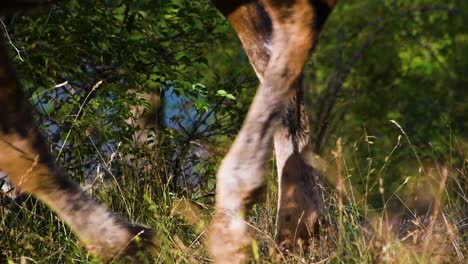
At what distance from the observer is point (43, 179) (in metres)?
3.60

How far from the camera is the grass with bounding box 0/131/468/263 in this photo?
4031 mm

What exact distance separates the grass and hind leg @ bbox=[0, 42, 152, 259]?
0.37 metres

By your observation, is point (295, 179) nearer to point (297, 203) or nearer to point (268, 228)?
point (297, 203)

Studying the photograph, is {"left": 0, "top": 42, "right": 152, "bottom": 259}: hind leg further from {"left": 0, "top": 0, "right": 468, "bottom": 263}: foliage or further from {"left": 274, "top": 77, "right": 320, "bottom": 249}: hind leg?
{"left": 274, "top": 77, "right": 320, "bottom": 249}: hind leg

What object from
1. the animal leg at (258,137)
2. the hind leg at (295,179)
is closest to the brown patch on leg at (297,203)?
the hind leg at (295,179)

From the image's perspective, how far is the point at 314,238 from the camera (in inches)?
177

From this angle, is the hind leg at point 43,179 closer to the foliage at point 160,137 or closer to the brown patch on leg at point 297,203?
the foliage at point 160,137

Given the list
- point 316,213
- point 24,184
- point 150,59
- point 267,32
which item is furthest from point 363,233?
point 150,59

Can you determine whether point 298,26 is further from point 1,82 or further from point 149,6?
point 149,6

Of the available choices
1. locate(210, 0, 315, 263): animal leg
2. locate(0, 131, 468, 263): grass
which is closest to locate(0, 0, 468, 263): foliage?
locate(0, 131, 468, 263): grass

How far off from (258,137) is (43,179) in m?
0.78

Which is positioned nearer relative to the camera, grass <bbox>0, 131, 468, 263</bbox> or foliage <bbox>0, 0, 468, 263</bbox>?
grass <bbox>0, 131, 468, 263</bbox>

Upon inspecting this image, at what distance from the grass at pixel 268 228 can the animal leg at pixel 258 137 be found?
0.38ft

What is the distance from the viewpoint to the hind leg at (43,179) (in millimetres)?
3537
